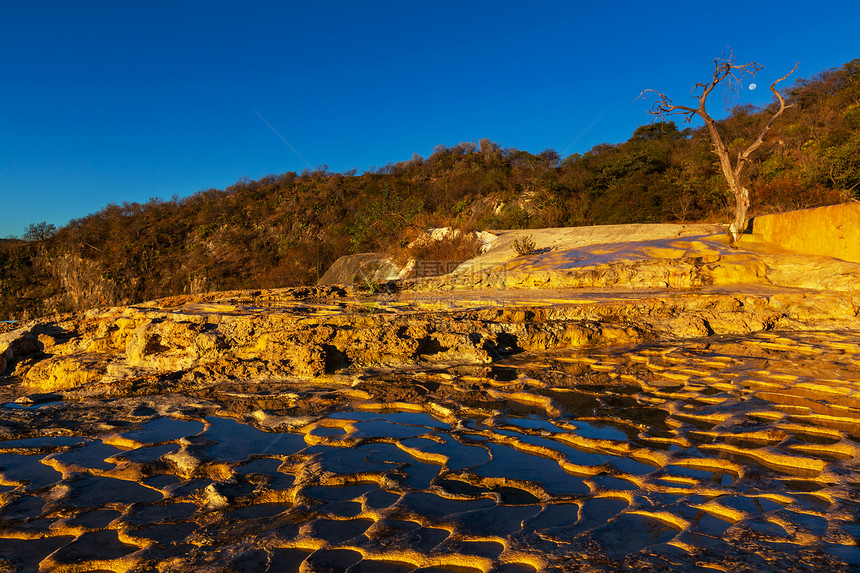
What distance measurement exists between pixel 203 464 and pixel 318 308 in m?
3.52

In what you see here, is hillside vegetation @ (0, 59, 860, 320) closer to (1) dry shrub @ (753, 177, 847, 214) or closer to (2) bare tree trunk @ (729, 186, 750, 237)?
(1) dry shrub @ (753, 177, 847, 214)

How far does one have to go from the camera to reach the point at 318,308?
5742mm

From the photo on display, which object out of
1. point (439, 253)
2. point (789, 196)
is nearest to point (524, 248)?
point (439, 253)

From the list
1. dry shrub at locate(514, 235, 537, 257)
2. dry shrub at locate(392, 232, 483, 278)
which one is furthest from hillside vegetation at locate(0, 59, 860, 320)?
dry shrub at locate(514, 235, 537, 257)

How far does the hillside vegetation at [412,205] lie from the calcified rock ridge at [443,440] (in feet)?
24.7

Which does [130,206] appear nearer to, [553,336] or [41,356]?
[41,356]

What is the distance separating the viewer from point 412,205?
15.7 m

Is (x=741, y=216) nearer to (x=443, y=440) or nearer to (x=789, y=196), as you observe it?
(x=789, y=196)

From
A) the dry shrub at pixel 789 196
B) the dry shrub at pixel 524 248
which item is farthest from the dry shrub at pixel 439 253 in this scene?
the dry shrub at pixel 789 196

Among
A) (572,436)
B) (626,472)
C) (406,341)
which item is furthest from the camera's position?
(406,341)

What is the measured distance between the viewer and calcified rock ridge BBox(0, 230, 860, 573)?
1558 millimetres

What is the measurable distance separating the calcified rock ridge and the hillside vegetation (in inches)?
297

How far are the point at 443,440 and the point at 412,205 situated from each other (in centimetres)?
1361

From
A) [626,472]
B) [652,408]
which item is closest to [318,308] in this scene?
[652,408]
